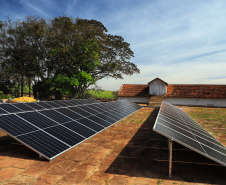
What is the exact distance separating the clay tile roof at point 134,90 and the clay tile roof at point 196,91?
4139mm

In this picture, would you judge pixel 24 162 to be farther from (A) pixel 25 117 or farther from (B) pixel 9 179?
(A) pixel 25 117

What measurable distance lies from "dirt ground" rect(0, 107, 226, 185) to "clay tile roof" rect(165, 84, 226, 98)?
82.0 feet

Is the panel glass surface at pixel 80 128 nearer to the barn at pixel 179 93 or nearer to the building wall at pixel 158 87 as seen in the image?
the barn at pixel 179 93

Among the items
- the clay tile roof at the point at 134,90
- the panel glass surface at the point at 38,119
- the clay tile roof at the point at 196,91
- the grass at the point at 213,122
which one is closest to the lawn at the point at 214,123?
the grass at the point at 213,122

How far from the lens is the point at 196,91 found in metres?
29.3

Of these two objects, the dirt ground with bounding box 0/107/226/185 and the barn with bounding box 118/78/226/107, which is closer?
the dirt ground with bounding box 0/107/226/185

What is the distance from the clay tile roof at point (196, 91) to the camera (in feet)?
91.5

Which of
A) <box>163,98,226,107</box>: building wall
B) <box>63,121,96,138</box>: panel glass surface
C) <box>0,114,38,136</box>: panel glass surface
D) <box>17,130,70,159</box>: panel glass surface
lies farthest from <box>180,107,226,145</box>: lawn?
<box>163,98,226,107</box>: building wall

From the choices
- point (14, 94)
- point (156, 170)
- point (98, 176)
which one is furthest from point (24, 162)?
point (14, 94)

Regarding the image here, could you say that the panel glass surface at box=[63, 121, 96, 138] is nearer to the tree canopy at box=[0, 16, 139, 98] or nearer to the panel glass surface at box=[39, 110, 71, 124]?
the panel glass surface at box=[39, 110, 71, 124]

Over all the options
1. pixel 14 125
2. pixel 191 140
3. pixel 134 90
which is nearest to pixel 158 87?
pixel 134 90

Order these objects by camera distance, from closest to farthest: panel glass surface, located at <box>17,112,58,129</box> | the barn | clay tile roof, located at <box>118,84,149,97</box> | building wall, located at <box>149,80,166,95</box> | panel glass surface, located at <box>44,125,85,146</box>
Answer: panel glass surface, located at <box>44,125,85,146</box> < panel glass surface, located at <box>17,112,58,129</box> < the barn < building wall, located at <box>149,80,166,95</box> < clay tile roof, located at <box>118,84,149,97</box>

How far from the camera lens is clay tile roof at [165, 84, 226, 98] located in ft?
91.5

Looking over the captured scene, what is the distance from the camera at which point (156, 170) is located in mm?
4531
